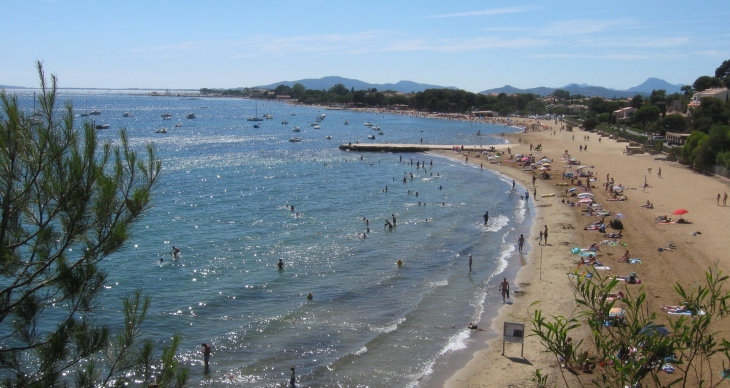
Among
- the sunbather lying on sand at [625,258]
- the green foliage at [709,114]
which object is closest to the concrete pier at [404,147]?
the green foliage at [709,114]

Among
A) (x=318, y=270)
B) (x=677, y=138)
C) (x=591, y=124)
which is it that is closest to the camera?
(x=318, y=270)

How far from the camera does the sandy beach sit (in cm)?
1742

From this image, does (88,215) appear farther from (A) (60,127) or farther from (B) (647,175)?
(B) (647,175)

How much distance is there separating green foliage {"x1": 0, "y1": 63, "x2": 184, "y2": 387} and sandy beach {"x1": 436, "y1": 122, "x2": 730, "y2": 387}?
329 inches

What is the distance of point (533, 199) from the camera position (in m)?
44.5

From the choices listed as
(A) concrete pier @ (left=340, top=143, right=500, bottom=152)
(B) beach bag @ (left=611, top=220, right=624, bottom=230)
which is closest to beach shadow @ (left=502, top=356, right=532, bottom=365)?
(B) beach bag @ (left=611, top=220, right=624, bottom=230)

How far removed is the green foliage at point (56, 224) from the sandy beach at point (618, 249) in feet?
27.4

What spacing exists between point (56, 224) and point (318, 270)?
20169 millimetres

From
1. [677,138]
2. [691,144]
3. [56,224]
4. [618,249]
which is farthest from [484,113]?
[56,224]

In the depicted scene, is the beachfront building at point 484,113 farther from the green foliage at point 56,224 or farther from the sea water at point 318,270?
the green foliage at point 56,224

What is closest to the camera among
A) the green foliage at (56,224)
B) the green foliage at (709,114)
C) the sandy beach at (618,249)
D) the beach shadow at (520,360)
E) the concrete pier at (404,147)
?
the green foliage at (56,224)

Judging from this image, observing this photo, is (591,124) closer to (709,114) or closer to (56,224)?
(709,114)

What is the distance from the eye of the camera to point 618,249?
28562mm

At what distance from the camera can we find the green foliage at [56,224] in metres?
6.61
